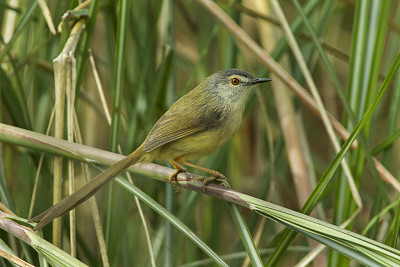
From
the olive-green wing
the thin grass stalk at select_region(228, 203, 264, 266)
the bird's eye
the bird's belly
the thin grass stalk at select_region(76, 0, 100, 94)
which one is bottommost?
the thin grass stalk at select_region(228, 203, 264, 266)

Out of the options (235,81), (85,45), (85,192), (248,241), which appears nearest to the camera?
(248,241)

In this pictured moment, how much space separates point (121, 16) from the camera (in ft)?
7.10

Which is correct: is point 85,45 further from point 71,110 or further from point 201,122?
point 201,122

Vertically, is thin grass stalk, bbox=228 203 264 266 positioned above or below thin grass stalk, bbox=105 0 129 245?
below

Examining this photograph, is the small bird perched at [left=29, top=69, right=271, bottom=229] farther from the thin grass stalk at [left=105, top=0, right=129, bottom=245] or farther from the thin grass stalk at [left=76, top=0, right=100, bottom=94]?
the thin grass stalk at [left=76, top=0, right=100, bottom=94]

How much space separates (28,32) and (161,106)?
999 millimetres

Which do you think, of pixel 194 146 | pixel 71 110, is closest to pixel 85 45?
pixel 71 110

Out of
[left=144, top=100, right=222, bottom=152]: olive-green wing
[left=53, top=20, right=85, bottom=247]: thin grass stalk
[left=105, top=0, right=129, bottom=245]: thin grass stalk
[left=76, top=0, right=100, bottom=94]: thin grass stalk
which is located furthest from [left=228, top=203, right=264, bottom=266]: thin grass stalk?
[left=76, top=0, right=100, bottom=94]: thin grass stalk

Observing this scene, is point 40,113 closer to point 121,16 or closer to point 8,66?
point 8,66

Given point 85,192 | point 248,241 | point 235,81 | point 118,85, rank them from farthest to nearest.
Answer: point 235,81, point 118,85, point 85,192, point 248,241

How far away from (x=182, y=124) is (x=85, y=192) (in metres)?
0.79

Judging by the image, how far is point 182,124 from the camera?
2.62m

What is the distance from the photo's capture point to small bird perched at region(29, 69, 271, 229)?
2.55 metres

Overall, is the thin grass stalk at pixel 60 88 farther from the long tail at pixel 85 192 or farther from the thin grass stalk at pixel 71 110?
the long tail at pixel 85 192
